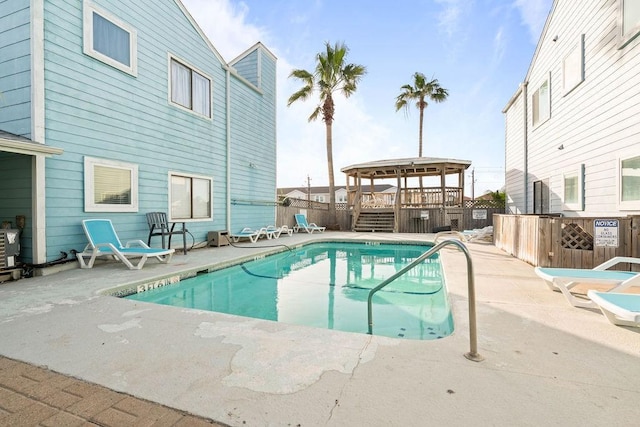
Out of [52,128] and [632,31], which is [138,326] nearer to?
[52,128]

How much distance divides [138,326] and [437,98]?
2315 cm

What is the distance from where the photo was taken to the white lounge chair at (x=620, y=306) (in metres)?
2.44

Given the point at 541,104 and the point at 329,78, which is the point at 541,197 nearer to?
the point at 541,104

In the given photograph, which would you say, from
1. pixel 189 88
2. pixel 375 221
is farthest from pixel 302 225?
pixel 189 88

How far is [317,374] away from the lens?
2.05 meters

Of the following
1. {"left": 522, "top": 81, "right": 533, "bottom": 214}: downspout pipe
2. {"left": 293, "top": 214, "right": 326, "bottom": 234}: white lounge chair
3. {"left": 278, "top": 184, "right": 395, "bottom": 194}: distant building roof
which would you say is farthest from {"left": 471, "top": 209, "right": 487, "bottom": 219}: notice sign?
{"left": 278, "top": 184, "right": 395, "bottom": 194}: distant building roof

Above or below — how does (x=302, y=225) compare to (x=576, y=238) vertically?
below

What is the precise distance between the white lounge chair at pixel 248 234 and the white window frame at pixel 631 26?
9.83m

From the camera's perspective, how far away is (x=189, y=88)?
8.73m

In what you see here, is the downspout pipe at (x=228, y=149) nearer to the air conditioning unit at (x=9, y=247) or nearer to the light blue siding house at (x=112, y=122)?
the light blue siding house at (x=112, y=122)

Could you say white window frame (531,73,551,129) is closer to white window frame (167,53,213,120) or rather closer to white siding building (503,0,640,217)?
white siding building (503,0,640,217)

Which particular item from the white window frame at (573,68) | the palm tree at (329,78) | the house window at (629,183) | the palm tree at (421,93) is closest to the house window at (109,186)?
the house window at (629,183)

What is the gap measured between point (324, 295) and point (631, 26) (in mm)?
6827

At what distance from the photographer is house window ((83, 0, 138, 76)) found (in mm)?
6047
